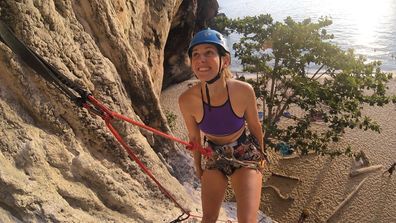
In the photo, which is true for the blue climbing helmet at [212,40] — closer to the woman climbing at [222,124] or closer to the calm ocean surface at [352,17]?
the woman climbing at [222,124]

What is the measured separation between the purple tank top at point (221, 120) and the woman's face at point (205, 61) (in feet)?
1.41

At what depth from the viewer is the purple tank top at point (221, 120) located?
3730 mm

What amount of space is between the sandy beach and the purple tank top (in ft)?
26.2

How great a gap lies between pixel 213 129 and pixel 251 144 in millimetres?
531

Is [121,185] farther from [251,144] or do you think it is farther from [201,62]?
[201,62]

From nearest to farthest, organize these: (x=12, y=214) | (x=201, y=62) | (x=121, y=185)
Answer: (x=12, y=214)
(x=201, y=62)
(x=121, y=185)

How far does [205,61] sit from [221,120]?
72 centimetres

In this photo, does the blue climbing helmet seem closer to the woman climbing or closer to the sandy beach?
the woman climbing

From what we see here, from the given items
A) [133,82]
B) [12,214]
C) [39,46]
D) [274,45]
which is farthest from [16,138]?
[274,45]

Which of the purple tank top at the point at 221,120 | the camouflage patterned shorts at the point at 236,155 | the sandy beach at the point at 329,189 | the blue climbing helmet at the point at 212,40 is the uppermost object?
the blue climbing helmet at the point at 212,40

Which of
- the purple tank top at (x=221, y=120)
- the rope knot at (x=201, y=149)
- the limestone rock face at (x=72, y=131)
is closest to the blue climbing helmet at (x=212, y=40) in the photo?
the purple tank top at (x=221, y=120)

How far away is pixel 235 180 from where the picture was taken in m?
3.87

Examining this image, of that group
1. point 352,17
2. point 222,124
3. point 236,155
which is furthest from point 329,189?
point 352,17

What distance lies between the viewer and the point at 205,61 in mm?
3379
